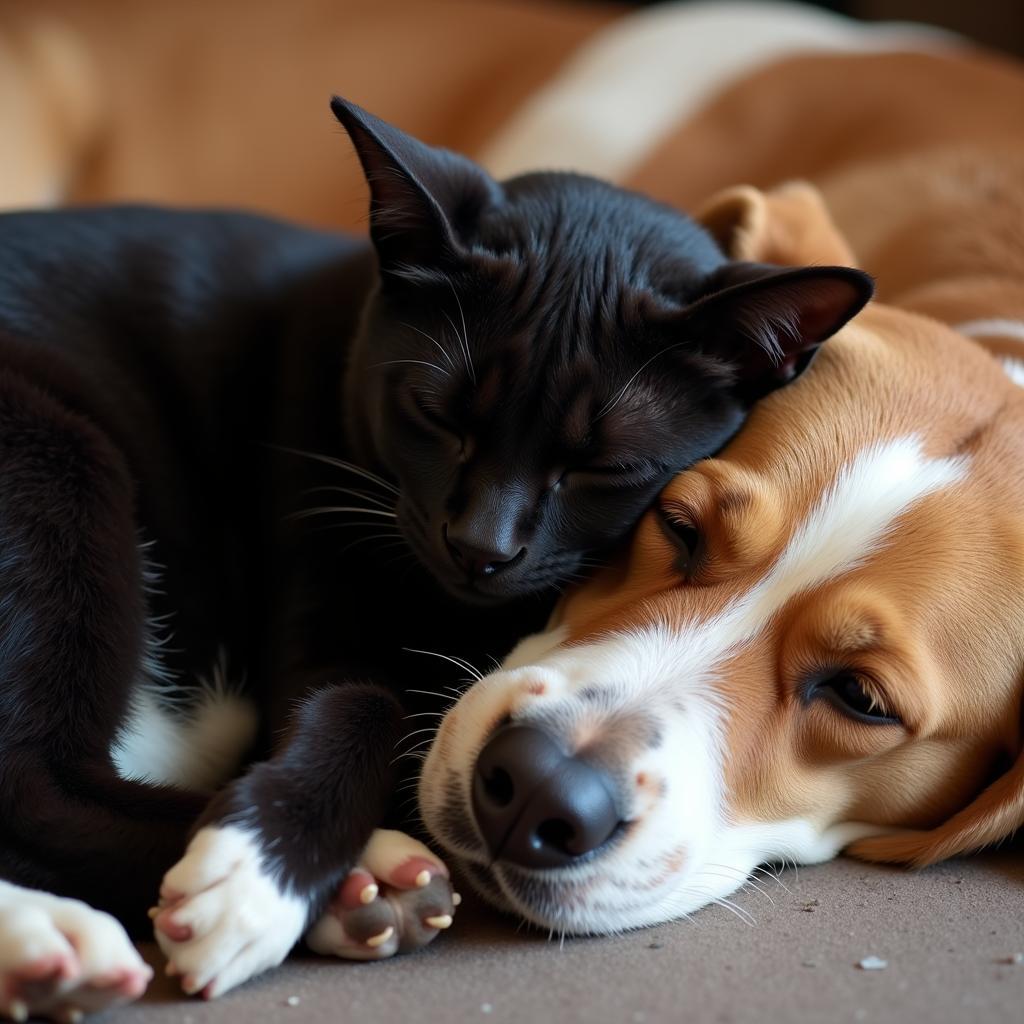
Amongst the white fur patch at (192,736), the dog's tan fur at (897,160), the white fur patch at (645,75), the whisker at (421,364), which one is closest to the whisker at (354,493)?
the whisker at (421,364)

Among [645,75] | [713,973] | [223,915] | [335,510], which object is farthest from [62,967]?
[645,75]

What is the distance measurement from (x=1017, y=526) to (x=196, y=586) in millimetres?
1104

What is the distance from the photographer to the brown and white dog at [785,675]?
1340 mm

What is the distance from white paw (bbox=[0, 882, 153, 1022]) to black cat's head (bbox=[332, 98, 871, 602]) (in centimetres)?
59

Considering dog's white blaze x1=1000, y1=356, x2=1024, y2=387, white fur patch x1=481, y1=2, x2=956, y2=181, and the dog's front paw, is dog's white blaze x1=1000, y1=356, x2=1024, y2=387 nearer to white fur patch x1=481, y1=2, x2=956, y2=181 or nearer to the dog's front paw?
the dog's front paw

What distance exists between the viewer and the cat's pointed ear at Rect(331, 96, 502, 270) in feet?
5.06

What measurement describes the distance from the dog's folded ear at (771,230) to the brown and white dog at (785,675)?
23 centimetres

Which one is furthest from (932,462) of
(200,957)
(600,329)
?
(200,957)

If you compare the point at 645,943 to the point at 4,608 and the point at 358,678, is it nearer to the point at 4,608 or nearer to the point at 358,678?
the point at 358,678

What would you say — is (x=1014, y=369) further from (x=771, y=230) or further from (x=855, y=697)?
(x=855, y=697)

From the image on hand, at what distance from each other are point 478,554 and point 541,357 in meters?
0.25

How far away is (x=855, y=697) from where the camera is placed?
1.49m

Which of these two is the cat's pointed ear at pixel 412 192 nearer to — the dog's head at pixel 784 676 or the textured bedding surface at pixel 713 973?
the dog's head at pixel 784 676

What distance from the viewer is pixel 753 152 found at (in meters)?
2.85
